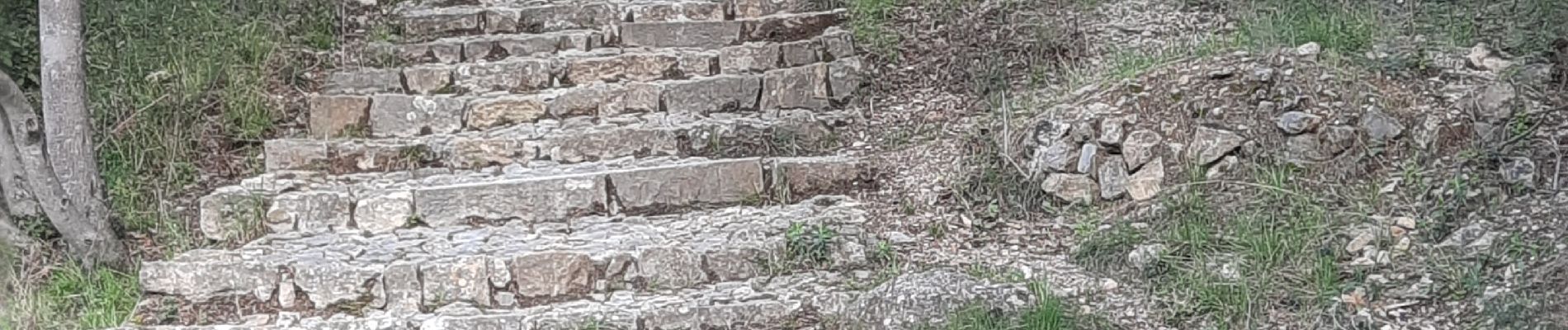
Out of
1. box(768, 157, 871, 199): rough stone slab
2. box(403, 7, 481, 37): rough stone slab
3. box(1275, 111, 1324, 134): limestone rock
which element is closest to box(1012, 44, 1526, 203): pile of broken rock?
box(1275, 111, 1324, 134): limestone rock

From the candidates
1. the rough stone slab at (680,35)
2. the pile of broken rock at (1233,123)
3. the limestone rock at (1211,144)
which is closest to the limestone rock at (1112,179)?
the pile of broken rock at (1233,123)

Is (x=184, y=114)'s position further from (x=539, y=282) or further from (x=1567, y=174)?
(x=1567, y=174)

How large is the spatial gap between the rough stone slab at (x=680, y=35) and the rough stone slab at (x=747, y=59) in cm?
17

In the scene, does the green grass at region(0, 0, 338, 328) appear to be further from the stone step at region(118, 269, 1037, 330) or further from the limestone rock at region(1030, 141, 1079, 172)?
the limestone rock at region(1030, 141, 1079, 172)

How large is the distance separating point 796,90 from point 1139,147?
1239 millimetres

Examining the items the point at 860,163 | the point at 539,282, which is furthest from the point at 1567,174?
the point at 539,282

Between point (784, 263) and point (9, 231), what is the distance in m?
1.91

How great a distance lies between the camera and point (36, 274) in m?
3.16

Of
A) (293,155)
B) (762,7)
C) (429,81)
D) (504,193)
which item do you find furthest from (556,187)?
(762,7)

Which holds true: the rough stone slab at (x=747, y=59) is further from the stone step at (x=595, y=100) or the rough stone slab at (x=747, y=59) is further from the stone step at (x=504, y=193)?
the stone step at (x=504, y=193)

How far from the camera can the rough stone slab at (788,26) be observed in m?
4.66

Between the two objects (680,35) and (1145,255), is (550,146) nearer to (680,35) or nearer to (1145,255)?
(680,35)

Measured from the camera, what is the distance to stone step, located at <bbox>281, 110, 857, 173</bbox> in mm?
3826

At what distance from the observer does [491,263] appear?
3.17 metres
